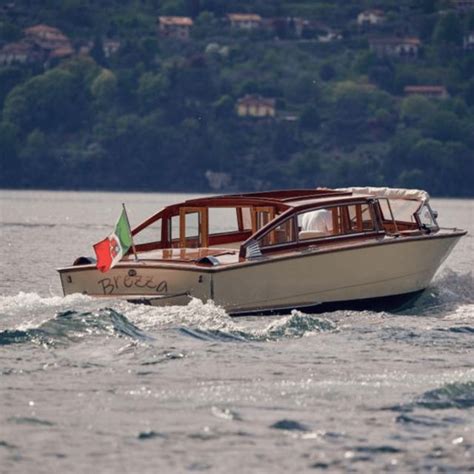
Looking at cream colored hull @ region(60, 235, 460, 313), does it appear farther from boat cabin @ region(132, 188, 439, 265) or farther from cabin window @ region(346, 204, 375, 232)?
cabin window @ region(346, 204, 375, 232)

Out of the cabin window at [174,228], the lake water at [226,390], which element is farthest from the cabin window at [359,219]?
the cabin window at [174,228]

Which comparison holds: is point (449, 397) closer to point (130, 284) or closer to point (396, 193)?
point (130, 284)

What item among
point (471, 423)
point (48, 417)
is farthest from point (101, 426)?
point (471, 423)

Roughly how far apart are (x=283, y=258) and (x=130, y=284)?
2408mm

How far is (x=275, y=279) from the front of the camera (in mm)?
31172

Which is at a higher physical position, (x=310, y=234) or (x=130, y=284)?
(x=310, y=234)

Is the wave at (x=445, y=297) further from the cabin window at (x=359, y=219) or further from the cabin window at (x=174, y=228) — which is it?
the cabin window at (x=174, y=228)

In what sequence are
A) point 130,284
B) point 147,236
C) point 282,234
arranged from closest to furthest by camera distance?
A: point 130,284
point 282,234
point 147,236

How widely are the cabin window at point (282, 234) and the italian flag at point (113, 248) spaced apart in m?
2.37

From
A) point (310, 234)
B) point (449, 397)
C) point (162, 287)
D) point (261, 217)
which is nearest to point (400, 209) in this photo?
point (261, 217)

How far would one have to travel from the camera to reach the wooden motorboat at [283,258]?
30.4 metres

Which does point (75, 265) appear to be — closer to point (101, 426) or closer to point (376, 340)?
point (376, 340)

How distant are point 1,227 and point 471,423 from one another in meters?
55.4

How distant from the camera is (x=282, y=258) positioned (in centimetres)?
3111
